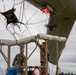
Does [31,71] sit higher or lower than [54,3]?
lower

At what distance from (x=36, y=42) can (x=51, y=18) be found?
16.6ft

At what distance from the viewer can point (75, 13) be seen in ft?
44.0

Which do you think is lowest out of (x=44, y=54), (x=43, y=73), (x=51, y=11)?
(x=43, y=73)

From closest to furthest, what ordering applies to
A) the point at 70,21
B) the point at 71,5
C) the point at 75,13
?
the point at 71,5 → the point at 75,13 → the point at 70,21

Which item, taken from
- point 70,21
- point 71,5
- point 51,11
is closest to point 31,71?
point 51,11

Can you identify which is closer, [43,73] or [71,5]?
[43,73]

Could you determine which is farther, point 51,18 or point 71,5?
point 71,5

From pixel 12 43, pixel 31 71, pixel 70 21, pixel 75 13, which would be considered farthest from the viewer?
pixel 70 21

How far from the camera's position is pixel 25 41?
6.97 m

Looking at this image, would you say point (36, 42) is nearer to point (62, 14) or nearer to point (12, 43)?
point (12, 43)

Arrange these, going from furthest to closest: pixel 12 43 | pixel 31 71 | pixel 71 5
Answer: pixel 71 5
pixel 12 43
pixel 31 71

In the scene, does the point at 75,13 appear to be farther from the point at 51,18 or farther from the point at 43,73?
the point at 43,73

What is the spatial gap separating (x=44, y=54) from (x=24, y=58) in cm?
58

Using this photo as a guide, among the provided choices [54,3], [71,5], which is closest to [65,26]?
[71,5]
